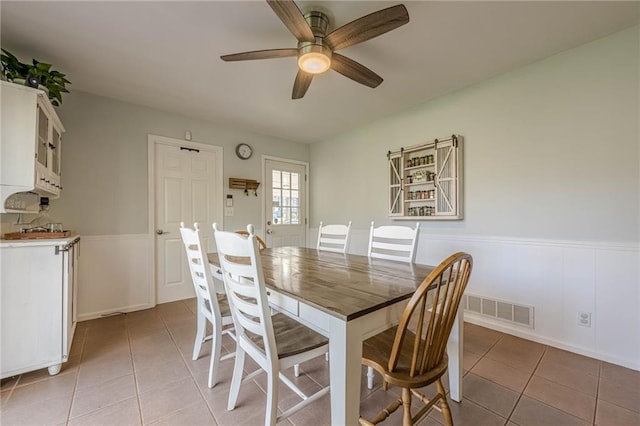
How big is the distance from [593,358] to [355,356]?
2.23m

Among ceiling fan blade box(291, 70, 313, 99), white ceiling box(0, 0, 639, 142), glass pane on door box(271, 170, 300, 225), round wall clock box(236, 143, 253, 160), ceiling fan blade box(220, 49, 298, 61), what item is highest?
white ceiling box(0, 0, 639, 142)

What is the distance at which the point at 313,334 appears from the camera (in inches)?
54.1

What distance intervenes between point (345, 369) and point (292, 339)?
17.3 inches

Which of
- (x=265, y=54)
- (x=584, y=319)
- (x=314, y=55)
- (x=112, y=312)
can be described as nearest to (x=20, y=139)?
(x=265, y=54)

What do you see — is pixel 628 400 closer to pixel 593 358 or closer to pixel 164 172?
pixel 593 358

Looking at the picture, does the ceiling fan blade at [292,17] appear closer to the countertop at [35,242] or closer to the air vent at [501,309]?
the countertop at [35,242]

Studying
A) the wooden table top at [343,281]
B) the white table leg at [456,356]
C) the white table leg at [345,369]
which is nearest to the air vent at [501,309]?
the white table leg at [456,356]

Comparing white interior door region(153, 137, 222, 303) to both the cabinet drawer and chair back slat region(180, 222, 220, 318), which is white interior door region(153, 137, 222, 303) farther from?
the cabinet drawer

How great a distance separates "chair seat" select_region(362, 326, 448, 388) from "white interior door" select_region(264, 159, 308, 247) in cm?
310

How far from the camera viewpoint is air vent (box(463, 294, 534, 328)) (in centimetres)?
231

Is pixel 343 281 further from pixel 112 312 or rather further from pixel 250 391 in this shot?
pixel 112 312

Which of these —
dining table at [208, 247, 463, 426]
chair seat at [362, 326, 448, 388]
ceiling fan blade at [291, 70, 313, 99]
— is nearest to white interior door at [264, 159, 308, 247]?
ceiling fan blade at [291, 70, 313, 99]

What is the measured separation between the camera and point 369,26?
1481 mm

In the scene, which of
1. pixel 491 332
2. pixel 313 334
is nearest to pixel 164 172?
pixel 313 334
